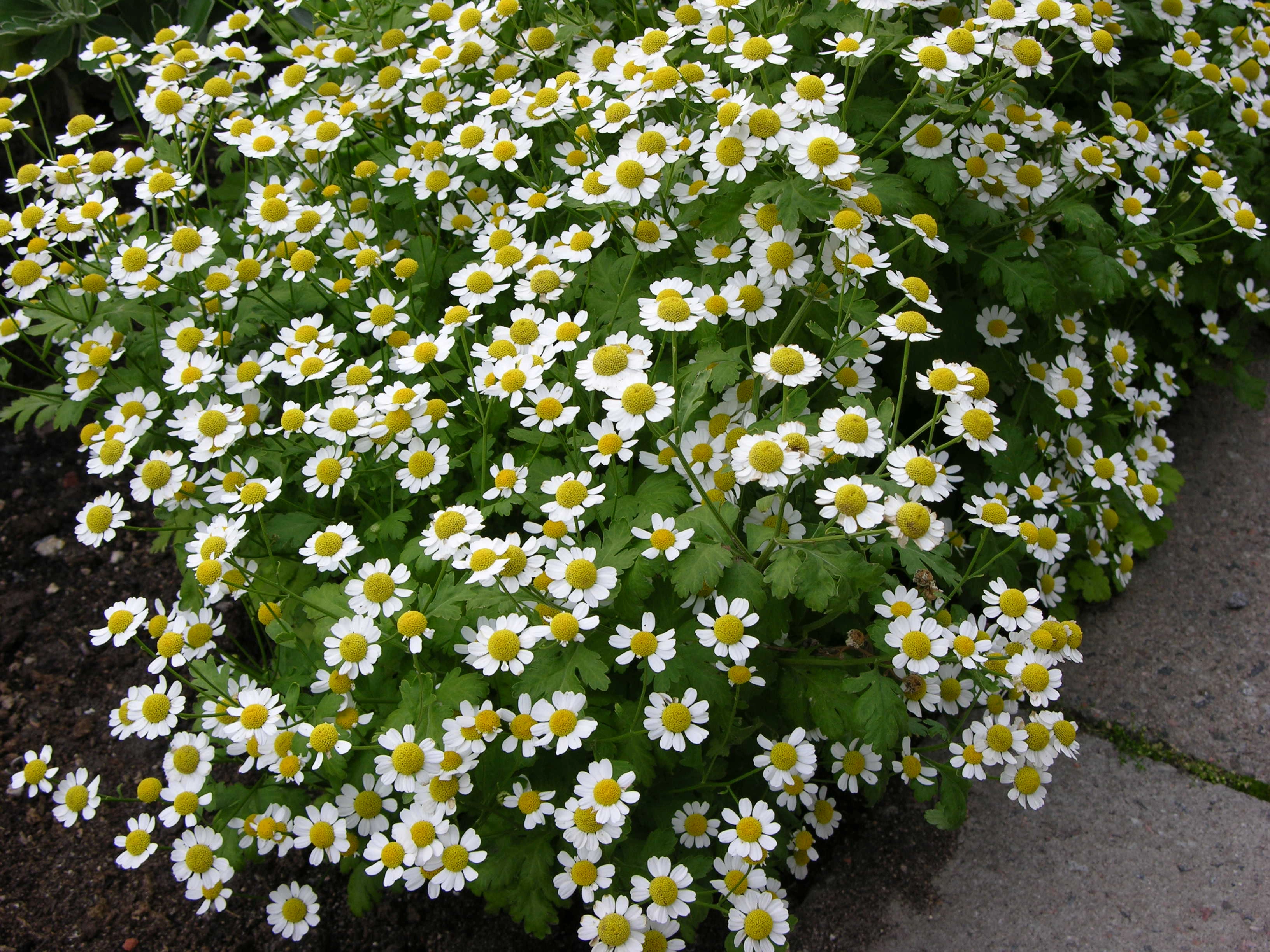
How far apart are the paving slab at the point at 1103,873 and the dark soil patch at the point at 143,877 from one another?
0.06m

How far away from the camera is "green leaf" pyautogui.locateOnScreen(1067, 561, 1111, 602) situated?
3244 millimetres

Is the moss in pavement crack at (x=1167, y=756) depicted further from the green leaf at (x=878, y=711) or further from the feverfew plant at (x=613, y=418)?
the green leaf at (x=878, y=711)

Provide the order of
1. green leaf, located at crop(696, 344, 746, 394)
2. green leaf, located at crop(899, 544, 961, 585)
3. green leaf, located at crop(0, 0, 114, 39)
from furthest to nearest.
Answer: green leaf, located at crop(0, 0, 114, 39) < green leaf, located at crop(696, 344, 746, 394) < green leaf, located at crop(899, 544, 961, 585)

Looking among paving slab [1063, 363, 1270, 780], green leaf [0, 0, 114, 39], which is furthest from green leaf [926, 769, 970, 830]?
green leaf [0, 0, 114, 39]

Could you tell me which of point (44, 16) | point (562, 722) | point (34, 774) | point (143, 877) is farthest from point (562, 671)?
point (44, 16)

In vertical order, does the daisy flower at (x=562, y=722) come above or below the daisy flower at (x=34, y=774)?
above

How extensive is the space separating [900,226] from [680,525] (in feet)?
3.58

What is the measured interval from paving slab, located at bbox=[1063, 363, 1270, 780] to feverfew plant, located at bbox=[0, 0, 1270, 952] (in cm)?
20

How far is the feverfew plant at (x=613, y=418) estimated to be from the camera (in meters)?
2.12

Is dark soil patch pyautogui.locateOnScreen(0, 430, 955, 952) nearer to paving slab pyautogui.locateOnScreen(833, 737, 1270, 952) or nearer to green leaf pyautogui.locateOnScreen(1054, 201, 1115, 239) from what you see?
paving slab pyautogui.locateOnScreen(833, 737, 1270, 952)

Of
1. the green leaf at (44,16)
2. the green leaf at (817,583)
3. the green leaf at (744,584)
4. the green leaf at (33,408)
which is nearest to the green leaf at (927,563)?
the green leaf at (817,583)

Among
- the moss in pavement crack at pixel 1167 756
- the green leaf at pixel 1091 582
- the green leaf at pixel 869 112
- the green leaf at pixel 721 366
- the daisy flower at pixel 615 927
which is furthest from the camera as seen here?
the green leaf at pixel 1091 582

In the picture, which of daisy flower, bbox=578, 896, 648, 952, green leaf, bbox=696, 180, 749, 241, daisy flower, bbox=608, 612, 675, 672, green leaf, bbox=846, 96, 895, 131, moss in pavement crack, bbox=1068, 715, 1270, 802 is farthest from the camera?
moss in pavement crack, bbox=1068, 715, 1270, 802

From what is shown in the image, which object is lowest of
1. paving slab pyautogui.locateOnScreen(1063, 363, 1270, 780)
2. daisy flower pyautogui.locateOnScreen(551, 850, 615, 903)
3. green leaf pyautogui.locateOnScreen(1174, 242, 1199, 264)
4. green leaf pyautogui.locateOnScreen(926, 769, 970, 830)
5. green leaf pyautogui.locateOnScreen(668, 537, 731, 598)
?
paving slab pyautogui.locateOnScreen(1063, 363, 1270, 780)
